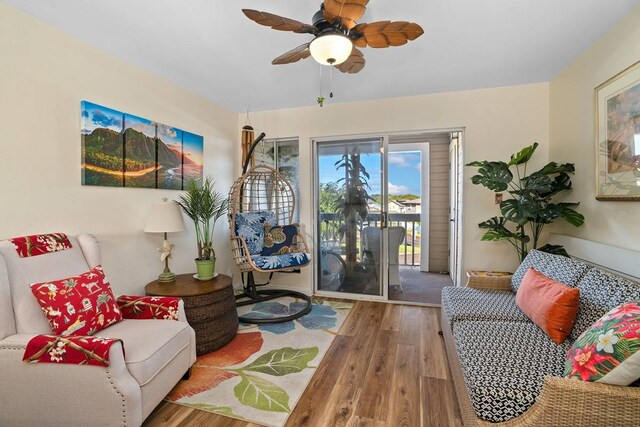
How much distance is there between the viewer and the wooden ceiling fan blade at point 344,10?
1339 millimetres

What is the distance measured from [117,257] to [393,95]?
3.29 m

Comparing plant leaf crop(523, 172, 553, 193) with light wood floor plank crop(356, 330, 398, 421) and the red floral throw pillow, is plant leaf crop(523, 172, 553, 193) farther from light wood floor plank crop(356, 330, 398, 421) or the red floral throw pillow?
the red floral throw pillow

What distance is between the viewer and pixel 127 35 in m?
2.09

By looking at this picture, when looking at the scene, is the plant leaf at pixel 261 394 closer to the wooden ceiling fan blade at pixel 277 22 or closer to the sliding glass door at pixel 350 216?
the sliding glass door at pixel 350 216

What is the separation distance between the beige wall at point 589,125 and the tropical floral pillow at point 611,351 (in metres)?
1.11

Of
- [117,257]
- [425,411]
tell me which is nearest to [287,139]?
[117,257]

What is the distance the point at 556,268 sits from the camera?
77.0 inches

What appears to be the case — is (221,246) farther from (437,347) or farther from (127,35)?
(437,347)

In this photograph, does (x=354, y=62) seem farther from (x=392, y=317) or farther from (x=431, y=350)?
(x=392, y=317)

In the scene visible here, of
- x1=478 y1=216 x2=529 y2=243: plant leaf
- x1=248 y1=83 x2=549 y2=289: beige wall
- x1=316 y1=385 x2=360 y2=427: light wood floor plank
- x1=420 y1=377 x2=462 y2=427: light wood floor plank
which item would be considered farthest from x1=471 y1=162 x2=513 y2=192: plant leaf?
x1=316 y1=385 x2=360 y2=427: light wood floor plank

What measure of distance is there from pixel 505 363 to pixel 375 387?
2.90ft

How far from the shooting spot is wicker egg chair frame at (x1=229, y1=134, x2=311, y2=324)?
328cm

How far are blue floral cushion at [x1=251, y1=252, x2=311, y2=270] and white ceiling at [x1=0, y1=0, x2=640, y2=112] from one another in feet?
6.17

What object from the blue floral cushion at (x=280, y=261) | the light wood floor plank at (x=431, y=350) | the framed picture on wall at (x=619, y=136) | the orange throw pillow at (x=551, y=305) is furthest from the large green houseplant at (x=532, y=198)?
the blue floral cushion at (x=280, y=261)
